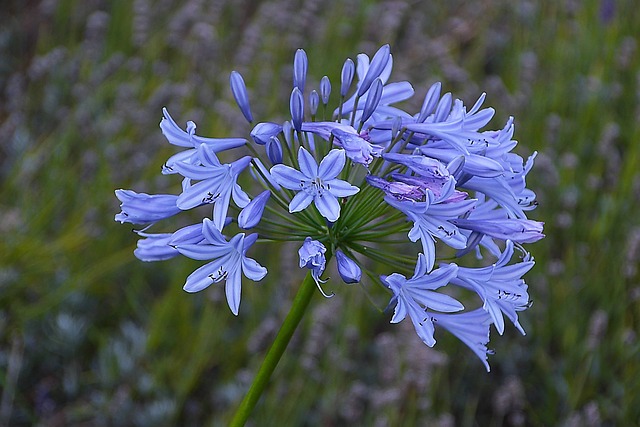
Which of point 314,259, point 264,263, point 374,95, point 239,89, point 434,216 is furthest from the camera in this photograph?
point 264,263

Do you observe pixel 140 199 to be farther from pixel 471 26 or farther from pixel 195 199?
pixel 471 26

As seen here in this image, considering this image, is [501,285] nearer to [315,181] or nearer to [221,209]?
[315,181]

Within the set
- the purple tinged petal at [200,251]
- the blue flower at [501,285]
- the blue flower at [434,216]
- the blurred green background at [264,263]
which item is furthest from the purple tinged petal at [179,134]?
the blurred green background at [264,263]

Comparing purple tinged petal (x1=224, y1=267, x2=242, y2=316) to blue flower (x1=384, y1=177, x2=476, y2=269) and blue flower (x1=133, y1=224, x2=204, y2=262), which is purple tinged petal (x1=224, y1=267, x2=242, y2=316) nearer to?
blue flower (x1=133, y1=224, x2=204, y2=262)

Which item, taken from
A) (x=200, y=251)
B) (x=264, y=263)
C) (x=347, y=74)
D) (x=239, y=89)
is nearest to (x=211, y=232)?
(x=200, y=251)

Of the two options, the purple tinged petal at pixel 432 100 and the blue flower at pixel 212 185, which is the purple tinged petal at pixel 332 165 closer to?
the blue flower at pixel 212 185

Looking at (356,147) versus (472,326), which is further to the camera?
(472,326)
